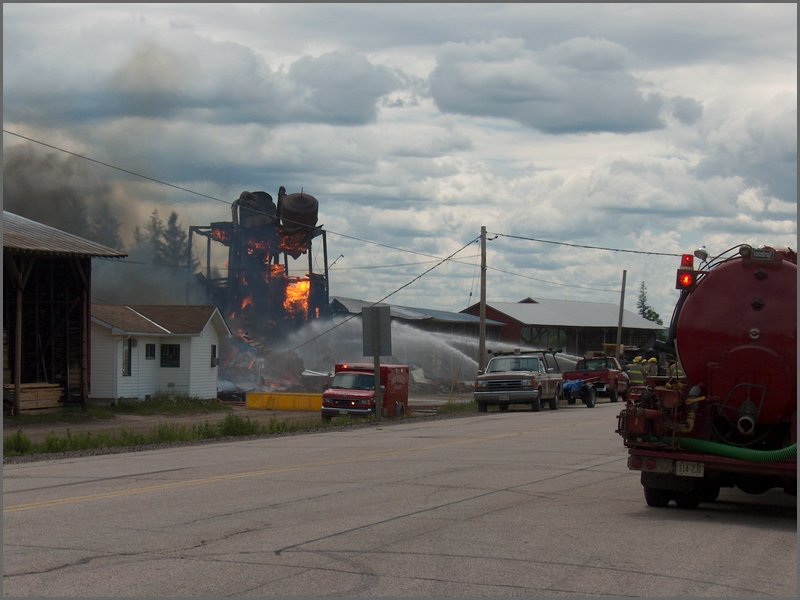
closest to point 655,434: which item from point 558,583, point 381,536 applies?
point 381,536

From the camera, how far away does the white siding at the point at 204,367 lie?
4972 centimetres

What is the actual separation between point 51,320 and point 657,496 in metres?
31.5

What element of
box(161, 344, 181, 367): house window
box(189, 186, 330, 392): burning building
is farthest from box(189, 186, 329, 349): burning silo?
box(161, 344, 181, 367): house window

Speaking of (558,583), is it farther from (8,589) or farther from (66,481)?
(66,481)

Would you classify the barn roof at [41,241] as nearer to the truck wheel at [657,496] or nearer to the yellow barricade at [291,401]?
the yellow barricade at [291,401]

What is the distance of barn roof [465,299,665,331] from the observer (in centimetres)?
9319

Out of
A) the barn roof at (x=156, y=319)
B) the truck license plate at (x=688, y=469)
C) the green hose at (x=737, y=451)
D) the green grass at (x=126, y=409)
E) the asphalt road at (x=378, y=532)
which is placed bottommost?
the green grass at (x=126, y=409)

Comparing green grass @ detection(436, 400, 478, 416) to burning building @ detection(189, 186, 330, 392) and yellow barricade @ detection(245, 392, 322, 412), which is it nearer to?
yellow barricade @ detection(245, 392, 322, 412)

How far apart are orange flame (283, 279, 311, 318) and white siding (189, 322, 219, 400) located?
11099mm

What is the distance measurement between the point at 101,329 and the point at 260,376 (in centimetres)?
1386

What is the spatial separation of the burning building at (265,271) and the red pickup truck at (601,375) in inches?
747

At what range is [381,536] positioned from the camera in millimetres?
10664

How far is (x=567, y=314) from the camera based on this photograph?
99312 millimetres

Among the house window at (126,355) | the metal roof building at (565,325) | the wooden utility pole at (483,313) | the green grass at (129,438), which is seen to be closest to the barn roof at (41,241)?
the house window at (126,355)
